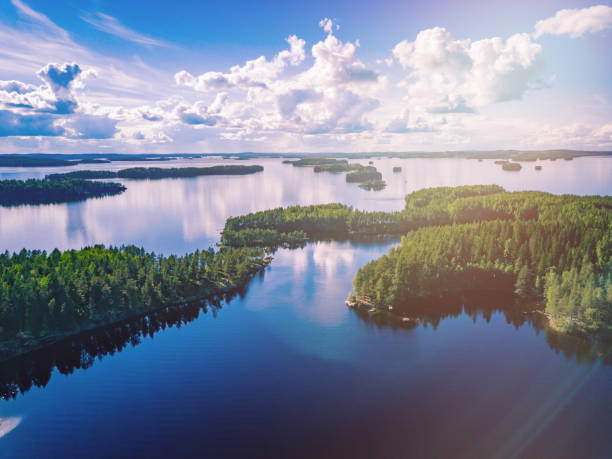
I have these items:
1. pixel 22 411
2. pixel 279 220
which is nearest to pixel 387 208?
pixel 279 220

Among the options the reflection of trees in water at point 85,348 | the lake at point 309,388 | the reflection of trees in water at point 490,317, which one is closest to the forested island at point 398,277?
the reflection of trees in water at point 490,317

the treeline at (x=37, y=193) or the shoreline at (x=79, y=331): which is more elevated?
the treeline at (x=37, y=193)

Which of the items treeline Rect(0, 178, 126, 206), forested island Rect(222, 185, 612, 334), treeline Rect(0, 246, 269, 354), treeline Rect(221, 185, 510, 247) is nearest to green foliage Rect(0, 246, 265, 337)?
treeline Rect(0, 246, 269, 354)

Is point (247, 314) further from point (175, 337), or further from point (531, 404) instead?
point (531, 404)

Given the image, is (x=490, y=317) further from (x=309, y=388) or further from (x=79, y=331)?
(x=79, y=331)

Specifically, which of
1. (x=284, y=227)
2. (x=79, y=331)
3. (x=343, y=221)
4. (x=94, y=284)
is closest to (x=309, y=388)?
(x=79, y=331)

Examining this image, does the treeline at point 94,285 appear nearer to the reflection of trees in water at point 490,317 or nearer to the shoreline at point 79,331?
the shoreline at point 79,331
